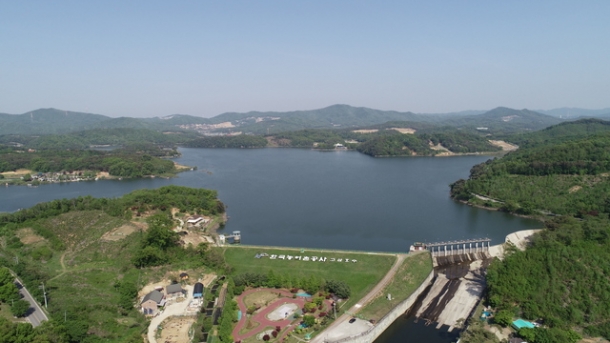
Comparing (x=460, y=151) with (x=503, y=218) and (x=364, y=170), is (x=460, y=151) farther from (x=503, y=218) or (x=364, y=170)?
(x=503, y=218)

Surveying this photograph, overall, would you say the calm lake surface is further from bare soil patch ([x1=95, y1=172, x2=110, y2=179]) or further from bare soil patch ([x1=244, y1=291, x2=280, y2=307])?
bare soil patch ([x1=244, y1=291, x2=280, y2=307])

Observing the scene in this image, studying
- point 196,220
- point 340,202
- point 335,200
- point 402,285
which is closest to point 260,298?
point 402,285

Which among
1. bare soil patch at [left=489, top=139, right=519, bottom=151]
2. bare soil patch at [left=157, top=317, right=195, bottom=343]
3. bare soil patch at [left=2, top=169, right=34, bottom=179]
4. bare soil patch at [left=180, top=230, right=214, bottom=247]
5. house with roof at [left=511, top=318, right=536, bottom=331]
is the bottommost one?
bare soil patch at [left=157, top=317, right=195, bottom=343]

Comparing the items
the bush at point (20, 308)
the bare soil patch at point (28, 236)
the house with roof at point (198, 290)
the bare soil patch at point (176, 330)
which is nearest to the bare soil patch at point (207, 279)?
the house with roof at point (198, 290)

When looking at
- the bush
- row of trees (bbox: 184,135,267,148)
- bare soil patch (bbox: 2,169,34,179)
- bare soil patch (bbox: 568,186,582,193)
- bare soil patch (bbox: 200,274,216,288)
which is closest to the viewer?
the bush

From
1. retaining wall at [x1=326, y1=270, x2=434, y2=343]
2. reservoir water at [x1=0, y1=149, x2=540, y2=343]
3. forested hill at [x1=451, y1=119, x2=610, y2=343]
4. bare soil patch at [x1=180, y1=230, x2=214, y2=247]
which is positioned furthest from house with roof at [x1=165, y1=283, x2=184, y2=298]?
forested hill at [x1=451, y1=119, x2=610, y2=343]
